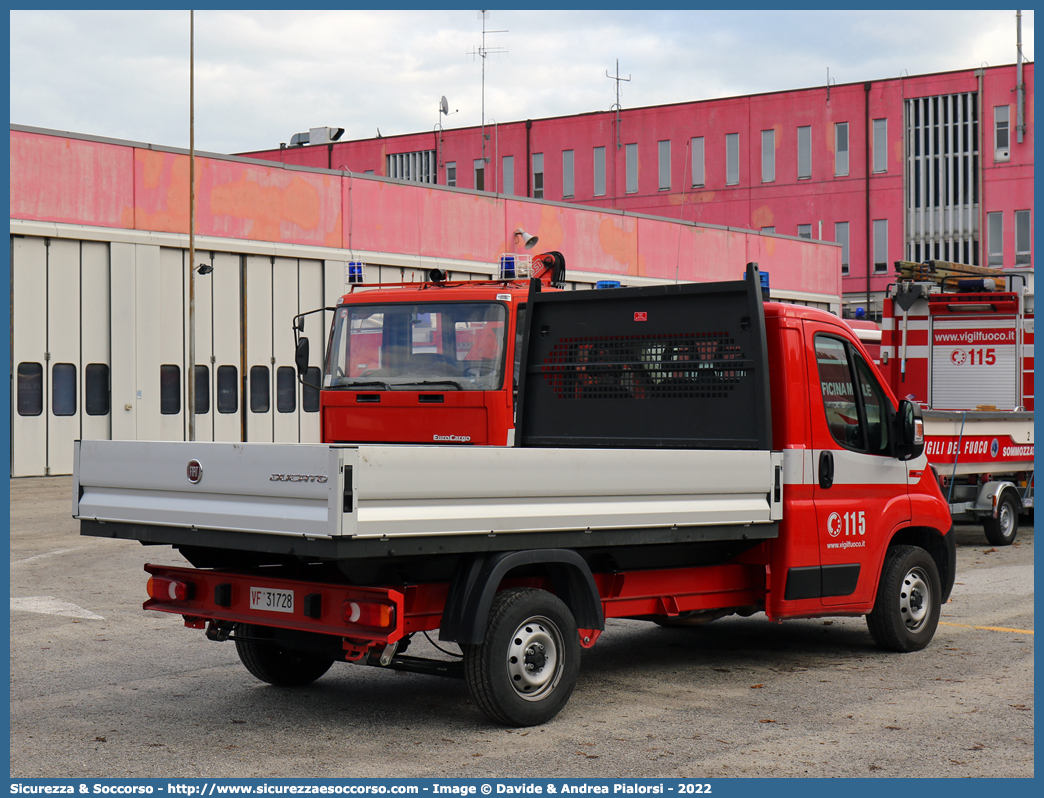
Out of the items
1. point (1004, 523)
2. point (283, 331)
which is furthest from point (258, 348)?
point (1004, 523)

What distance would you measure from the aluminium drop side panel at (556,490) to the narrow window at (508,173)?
57508mm

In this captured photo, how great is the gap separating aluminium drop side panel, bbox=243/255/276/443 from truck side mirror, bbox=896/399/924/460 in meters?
20.6

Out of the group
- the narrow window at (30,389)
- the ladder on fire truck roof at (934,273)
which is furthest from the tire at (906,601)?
the narrow window at (30,389)

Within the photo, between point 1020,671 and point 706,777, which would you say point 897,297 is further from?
point 706,777

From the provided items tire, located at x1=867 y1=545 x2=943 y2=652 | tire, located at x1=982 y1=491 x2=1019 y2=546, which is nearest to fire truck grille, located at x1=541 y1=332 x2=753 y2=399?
tire, located at x1=867 y1=545 x2=943 y2=652

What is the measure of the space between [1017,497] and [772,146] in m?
44.6

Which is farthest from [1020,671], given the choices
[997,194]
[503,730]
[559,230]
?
[997,194]

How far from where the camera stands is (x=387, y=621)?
20.8ft

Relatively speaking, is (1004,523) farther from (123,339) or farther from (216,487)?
(123,339)

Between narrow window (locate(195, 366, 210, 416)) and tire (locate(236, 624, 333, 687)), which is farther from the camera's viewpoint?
narrow window (locate(195, 366, 210, 416))

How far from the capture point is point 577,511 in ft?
22.5

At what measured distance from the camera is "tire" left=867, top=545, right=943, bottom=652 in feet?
28.9

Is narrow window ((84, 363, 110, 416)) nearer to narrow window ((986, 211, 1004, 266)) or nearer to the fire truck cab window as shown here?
the fire truck cab window

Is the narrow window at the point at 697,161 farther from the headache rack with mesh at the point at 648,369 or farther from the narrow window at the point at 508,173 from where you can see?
the headache rack with mesh at the point at 648,369
